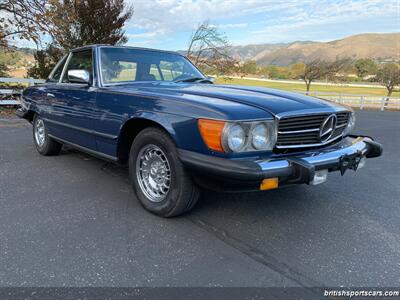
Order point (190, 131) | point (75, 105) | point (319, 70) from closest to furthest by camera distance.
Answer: point (190, 131)
point (75, 105)
point (319, 70)

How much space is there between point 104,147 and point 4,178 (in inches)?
62.2

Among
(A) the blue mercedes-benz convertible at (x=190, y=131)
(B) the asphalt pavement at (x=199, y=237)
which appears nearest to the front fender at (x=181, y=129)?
(A) the blue mercedes-benz convertible at (x=190, y=131)

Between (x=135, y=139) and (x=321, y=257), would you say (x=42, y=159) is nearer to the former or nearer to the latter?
(x=135, y=139)

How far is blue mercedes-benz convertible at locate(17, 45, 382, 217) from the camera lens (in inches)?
107

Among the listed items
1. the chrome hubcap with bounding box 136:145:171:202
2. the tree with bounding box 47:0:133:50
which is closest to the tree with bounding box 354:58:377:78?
the tree with bounding box 47:0:133:50

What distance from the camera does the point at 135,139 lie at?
137 inches

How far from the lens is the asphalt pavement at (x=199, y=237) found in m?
2.41

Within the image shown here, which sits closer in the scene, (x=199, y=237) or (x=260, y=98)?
(x=199, y=237)

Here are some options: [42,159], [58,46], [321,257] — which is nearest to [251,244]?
[321,257]

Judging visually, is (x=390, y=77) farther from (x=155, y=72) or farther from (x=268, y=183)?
(x=268, y=183)

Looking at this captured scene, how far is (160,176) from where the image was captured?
11.1ft

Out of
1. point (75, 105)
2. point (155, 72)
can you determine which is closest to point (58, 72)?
point (75, 105)

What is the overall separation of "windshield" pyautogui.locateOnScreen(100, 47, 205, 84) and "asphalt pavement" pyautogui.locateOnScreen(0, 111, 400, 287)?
132 centimetres

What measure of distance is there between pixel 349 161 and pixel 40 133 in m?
4.72
